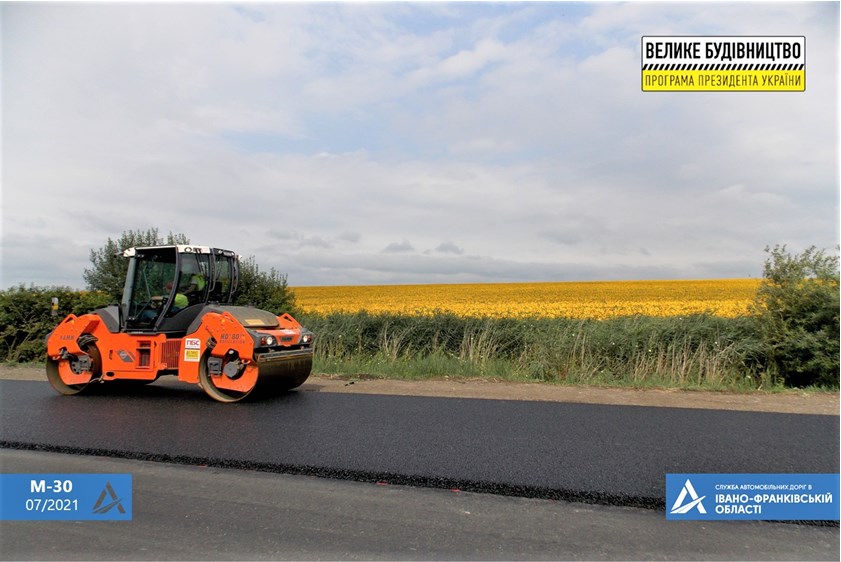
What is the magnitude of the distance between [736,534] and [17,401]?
8516 mm

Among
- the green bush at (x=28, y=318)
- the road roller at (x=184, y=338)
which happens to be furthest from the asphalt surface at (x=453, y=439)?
the green bush at (x=28, y=318)

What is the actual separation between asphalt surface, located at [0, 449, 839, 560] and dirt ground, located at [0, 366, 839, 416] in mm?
3870

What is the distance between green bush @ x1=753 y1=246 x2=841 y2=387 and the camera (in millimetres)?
10484

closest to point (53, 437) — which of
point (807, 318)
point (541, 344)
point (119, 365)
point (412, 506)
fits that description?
point (119, 365)

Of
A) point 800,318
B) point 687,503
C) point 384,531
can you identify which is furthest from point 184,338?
point 800,318

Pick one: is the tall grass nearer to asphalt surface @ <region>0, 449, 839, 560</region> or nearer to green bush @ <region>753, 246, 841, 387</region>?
green bush @ <region>753, 246, 841, 387</region>

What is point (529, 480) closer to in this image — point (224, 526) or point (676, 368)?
point (224, 526)

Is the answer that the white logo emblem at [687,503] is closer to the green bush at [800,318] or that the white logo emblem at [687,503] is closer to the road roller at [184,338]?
the road roller at [184,338]

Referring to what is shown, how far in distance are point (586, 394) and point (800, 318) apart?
5.15m

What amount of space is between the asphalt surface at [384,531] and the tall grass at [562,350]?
5.89 meters

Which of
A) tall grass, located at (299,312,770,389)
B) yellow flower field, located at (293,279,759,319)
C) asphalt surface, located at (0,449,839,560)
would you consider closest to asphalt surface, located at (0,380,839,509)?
asphalt surface, located at (0,449,839,560)

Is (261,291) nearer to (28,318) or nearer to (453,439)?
(28,318)

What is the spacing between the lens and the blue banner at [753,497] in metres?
4.02

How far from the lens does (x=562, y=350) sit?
445 inches
